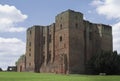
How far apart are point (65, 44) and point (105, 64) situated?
979cm

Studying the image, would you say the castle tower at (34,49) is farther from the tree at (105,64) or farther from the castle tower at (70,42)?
the tree at (105,64)

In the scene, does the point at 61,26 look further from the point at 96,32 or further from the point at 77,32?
the point at 96,32

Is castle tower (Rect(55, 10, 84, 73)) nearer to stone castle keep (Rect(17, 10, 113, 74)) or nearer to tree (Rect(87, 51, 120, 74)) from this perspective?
stone castle keep (Rect(17, 10, 113, 74))

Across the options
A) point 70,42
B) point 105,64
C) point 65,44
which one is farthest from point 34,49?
point 105,64

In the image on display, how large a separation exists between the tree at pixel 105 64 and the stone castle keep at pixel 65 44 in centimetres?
246

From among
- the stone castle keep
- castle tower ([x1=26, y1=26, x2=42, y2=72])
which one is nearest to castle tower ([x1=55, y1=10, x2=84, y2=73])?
the stone castle keep

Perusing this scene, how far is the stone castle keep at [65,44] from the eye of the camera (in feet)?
231

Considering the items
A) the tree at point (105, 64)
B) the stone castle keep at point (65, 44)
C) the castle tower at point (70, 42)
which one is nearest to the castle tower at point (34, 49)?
the stone castle keep at point (65, 44)

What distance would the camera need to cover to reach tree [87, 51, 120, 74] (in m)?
70.1

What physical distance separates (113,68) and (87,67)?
5.87 metres

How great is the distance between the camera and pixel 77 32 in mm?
72312

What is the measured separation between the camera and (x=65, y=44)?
234ft

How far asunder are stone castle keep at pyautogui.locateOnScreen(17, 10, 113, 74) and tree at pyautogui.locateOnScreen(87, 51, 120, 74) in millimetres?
2455

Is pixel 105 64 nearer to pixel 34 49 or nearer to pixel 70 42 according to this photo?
pixel 70 42
